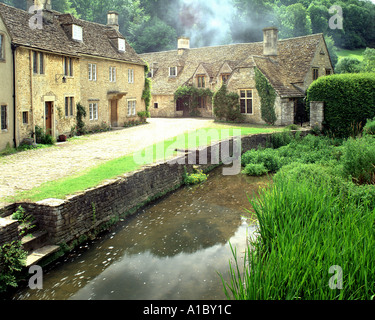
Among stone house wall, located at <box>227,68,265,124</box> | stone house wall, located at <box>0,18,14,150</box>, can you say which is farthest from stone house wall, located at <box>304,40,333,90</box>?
stone house wall, located at <box>0,18,14,150</box>

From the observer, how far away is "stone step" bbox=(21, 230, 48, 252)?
8745 mm

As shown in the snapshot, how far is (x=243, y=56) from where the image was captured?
130 ft

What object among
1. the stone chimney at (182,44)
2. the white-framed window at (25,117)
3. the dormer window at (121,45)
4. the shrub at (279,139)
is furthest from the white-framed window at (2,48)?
the stone chimney at (182,44)

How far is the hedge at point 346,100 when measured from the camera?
83.1ft

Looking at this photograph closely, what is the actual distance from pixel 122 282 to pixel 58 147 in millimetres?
13525

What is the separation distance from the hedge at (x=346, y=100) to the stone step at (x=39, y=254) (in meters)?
20.9

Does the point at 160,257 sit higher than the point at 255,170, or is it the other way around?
the point at 255,170

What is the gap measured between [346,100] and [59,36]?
18785 mm

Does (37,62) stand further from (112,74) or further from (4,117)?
(112,74)

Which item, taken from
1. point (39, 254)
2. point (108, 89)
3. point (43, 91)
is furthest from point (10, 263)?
point (108, 89)

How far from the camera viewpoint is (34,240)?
9000 millimetres

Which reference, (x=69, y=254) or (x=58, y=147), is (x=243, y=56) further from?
(x=69, y=254)

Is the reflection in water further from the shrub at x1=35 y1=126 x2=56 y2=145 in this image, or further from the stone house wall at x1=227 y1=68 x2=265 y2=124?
the stone house wall at x1=227 y1=68 x2=265 y2=124

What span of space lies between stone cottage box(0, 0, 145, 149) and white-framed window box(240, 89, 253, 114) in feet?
29.5
